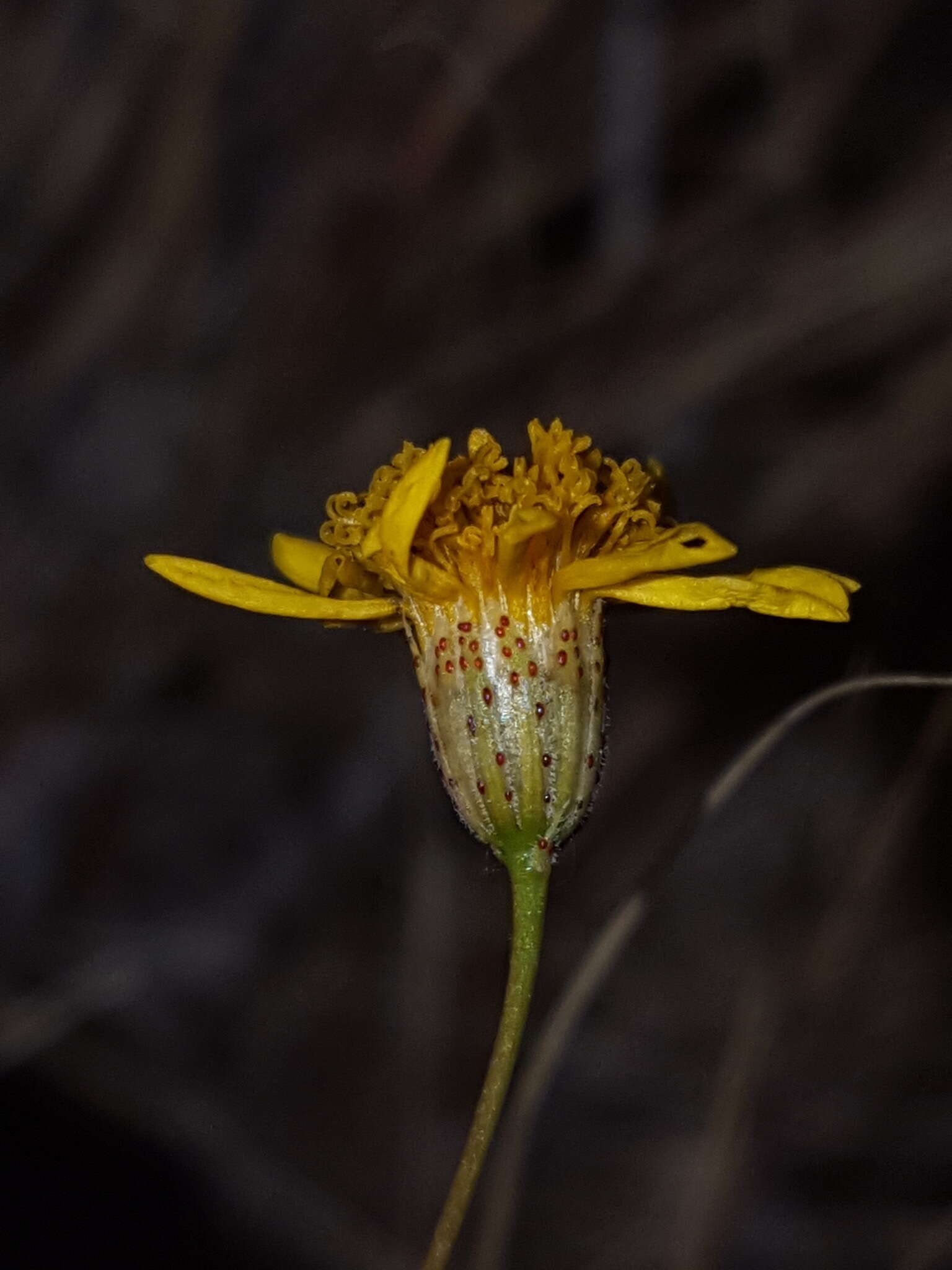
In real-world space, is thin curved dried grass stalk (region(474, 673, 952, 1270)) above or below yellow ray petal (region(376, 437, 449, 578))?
below

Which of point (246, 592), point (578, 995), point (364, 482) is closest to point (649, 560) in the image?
→ point (246, 592)

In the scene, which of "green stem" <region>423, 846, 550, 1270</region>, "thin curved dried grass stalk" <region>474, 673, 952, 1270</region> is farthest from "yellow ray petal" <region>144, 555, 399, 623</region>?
"thin curved dried grass stalk" <region>474, 673, 952, 1270</region>

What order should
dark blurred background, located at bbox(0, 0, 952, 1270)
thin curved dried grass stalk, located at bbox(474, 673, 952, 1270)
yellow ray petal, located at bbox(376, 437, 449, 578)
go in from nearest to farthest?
yellow ray petal, located at bbox(376, 437, 449, 578)
thin curved dried grass stalk, located at bbox(474, 673, 952, 1270)
dark blurred background, located at bbox(0, 0, 952, 1270)

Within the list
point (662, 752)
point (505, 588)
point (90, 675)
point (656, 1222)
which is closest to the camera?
point (505, 588)

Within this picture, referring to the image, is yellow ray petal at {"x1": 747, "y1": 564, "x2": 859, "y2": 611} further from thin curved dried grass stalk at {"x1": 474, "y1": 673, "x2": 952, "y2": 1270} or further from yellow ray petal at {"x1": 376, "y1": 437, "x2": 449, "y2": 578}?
yellow ray petal at {"x1": 376, "y1": 437, "x2": 449, "y2": 578}

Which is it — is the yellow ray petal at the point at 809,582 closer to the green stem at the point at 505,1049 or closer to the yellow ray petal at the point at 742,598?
the yellow ray petal at the point at 742,598

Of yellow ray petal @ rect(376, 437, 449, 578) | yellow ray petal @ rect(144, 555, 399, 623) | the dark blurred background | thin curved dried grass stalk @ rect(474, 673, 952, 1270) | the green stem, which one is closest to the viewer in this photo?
the green stem

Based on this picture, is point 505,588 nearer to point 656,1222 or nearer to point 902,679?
point 902,679

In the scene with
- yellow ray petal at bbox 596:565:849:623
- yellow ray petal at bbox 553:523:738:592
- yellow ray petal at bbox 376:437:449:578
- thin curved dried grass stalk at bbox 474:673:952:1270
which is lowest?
thin curved dried grass stalk at bbox 474:673:952:1270

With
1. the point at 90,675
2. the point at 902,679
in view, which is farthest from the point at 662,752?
the point at 902,679
